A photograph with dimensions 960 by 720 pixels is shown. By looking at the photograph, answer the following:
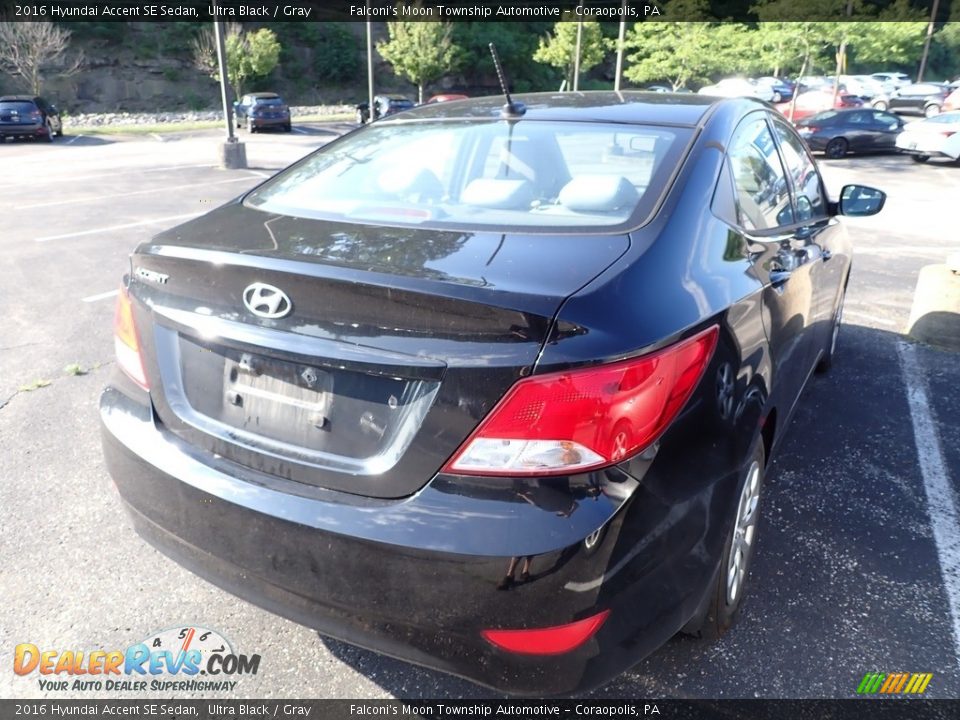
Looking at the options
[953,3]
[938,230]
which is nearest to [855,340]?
[938,230]

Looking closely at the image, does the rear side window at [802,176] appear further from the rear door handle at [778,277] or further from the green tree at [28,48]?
the green tree at [28,48]

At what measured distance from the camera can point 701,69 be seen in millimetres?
28188

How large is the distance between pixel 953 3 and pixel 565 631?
6895 centimetres

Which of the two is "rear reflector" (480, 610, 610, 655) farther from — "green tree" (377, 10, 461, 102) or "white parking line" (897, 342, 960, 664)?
"green tree" (377, 10, 461, 102)

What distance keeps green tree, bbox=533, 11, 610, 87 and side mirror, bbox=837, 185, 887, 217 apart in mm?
34848

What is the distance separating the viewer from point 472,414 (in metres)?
1.62

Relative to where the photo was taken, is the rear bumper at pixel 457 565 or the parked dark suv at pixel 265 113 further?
the parked dark suv at pixel 265 113

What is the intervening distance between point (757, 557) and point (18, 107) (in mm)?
27413

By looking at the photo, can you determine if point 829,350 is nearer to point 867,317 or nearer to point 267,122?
point 867,317

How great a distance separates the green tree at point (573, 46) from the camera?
3846 cm

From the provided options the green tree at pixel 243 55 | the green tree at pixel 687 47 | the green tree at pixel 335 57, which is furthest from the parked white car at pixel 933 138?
the green tree at pixel 335 57

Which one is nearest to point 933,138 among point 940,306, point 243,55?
point 940,306

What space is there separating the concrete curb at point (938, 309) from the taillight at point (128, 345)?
530 cm

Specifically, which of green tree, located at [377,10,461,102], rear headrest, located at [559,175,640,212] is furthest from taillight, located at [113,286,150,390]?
green tree, located at [377,10,461,102]
